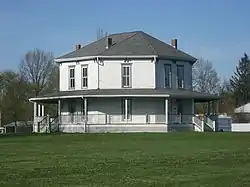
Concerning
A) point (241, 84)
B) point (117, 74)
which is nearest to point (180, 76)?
point (117, 74)

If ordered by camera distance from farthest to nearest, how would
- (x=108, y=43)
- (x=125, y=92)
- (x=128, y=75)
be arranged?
(x=108, y=43), (x=128, y=75), (x=125, y=92)

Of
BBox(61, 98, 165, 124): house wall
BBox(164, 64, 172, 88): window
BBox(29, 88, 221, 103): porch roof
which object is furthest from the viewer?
BBox(164, 64, 172, 88): window

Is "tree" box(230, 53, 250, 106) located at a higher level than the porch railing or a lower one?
higher

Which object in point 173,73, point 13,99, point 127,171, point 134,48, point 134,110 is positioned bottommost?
point 127,171

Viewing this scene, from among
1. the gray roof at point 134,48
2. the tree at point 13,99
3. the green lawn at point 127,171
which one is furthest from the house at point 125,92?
the green lawn at point 127,171

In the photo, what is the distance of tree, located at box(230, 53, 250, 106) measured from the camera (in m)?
112

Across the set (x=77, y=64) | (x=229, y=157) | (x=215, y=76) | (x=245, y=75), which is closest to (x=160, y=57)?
(x=77, y=64)

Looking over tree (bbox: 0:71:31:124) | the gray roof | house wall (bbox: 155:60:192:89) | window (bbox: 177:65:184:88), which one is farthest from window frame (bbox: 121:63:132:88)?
tree (bbox: 0:71:31:124)

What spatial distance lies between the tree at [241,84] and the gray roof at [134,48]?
5754cm

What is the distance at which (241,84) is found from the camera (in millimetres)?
114812

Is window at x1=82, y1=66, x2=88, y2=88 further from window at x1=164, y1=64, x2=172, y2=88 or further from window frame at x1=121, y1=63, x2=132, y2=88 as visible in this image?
window at x1=164, y1=64, x2=172, y2=88

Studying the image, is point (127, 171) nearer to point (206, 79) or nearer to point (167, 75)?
point (167, 75)

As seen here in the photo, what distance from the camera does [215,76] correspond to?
107m

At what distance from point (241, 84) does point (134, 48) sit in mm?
66292
